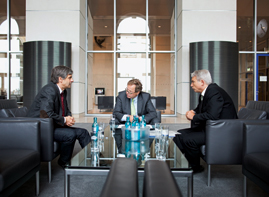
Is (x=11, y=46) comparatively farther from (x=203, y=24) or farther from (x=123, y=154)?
(x=123, y=154)

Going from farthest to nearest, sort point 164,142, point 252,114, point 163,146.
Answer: point 252,114, point 164,142, point 163,146

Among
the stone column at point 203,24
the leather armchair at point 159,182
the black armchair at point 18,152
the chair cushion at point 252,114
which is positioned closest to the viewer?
the leather armchair at point 159,182

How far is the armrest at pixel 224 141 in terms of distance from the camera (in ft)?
8.88

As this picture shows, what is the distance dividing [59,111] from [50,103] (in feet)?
0.88

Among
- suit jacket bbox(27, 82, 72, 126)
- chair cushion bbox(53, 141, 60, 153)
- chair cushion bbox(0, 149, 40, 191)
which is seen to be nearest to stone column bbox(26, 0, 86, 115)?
suit jacket bbox(27, 82, 72, 126)

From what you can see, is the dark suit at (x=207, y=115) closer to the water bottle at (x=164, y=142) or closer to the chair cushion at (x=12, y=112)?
the water bottle at (x=164, y=142)

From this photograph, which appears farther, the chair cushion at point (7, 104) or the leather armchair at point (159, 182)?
the chair cushion at point (7, 104)

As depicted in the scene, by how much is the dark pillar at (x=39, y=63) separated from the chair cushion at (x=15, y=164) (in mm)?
5528

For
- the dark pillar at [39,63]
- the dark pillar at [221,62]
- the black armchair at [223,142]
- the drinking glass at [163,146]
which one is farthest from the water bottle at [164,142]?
the dark pillar at [39,63]

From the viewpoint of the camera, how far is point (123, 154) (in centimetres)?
213

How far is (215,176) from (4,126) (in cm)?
255

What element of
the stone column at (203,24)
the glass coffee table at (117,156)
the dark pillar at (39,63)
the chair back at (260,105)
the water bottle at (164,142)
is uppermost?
the stone column at (203,24)

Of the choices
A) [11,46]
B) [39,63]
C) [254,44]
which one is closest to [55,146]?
[39,63]

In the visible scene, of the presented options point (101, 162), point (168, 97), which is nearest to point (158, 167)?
point (101, 162)
